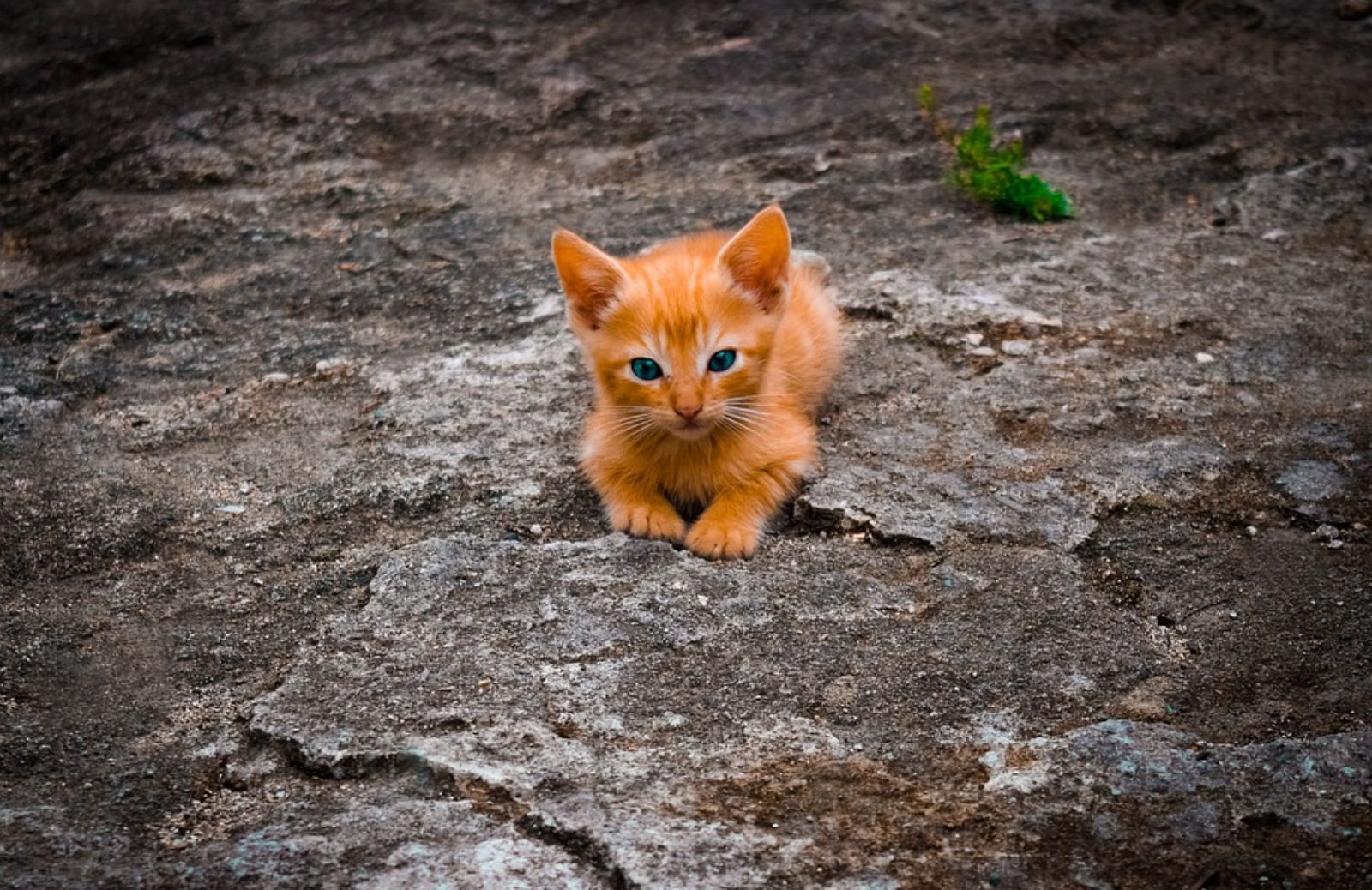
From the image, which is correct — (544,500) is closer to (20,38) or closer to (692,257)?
(692,257)

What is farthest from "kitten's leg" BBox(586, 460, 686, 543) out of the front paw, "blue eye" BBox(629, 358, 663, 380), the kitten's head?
"blue eye" BBox(629, 358, 663, 380)

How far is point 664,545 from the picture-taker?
3.00m

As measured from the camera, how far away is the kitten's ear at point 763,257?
Result: 305 cm

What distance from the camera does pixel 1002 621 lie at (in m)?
2.74

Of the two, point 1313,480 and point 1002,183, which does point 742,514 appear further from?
point 1002,183

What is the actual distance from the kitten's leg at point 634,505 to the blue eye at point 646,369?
11.3 inches

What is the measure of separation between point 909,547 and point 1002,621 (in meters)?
0.31

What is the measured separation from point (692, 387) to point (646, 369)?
0.13 metres

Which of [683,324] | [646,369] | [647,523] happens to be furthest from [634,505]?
[683,324]

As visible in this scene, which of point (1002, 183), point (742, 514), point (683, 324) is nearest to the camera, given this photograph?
point (683, 324)

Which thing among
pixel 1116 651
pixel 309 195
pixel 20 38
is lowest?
pixel 1116 651

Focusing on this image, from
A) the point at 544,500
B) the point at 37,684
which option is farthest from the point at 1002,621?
the point at 37,684

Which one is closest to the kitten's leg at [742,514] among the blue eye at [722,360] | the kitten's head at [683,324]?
the kitten's head at [683,324]

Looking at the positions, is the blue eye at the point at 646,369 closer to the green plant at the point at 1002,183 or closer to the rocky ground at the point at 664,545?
the rocky ground at the point at 664,545
